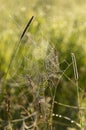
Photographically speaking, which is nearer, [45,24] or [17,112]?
[17,112]

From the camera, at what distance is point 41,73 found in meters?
0.99

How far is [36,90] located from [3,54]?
969 millimetres

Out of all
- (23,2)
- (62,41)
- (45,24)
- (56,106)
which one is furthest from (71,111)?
(23,2)

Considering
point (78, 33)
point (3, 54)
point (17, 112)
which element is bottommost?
point (17, 112)

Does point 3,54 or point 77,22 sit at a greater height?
point 77,22

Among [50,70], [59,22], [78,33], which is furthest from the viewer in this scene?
[59,22]

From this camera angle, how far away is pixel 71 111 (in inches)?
69.0

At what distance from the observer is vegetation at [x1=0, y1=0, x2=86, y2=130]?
1.00 metres

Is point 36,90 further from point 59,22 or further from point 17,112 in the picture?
point 59,22

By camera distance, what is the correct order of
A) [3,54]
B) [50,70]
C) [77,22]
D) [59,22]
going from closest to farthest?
1. [50,70]
2. [3,54]
3. [59,22]
4. [77,22]

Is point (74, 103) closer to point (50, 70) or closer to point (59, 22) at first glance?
point (59, 22)

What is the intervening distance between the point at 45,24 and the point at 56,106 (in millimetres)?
449

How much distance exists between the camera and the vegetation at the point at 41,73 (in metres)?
1.00

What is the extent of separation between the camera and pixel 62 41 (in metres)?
1.98
